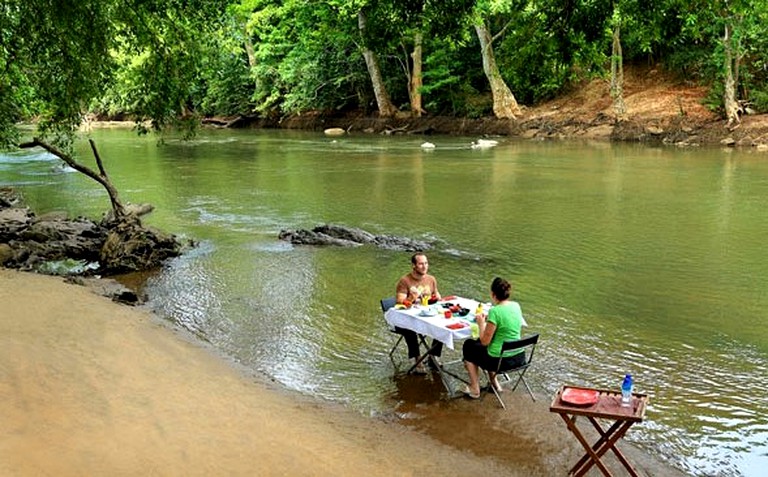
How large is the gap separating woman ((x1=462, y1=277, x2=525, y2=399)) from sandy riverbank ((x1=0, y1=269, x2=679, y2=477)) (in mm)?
478

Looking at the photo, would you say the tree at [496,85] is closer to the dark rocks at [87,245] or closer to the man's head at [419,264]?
the dark rocks at [87,245]

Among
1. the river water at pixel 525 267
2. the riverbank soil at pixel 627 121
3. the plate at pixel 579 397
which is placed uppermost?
the riverbank soil at pixel 627 121

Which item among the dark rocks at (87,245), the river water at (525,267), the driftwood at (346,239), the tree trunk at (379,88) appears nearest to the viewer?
the river water at (525,267)

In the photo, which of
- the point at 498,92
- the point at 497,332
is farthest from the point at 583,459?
the point at 498,92

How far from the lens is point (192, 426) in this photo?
19.7ft

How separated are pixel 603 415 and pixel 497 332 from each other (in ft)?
5.82

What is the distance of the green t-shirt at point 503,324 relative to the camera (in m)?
→ 6.68

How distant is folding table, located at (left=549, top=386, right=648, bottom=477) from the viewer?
507cm

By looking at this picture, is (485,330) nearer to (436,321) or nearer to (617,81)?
(436,321)

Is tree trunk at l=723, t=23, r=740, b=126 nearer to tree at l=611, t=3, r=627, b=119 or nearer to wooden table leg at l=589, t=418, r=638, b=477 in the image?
tree at l=611, t=3, r=627, b=119

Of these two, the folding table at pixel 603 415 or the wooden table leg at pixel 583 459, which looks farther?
the wooden table leg at pixel 583 459

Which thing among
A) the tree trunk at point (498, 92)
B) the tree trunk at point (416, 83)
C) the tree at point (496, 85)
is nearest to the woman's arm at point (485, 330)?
the tree at point (496, 85)

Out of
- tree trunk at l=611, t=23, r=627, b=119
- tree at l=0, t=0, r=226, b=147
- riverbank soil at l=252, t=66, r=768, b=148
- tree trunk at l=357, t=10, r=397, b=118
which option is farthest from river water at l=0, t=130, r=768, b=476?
tree trunk at l=357, t=10, r=397, b=118

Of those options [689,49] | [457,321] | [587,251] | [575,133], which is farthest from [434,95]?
[457,321]
